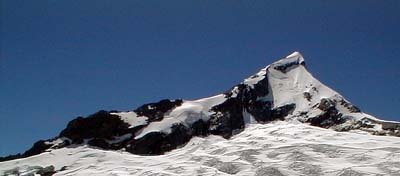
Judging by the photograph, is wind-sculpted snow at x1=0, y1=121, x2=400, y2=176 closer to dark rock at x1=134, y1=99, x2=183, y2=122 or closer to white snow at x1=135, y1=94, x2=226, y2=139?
white snow at x1=135, y1=94, x2=226, y2=139

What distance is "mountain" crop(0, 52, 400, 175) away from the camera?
109812 mm

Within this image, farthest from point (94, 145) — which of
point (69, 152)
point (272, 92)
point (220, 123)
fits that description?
point (272, 92)

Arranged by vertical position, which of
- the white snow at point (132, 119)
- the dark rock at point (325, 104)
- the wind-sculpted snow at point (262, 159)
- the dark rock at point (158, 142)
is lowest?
the wind-sculpted snow at point (262, 159)

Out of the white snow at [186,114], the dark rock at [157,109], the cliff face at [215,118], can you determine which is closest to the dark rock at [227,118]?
the cliff face at [215,118]

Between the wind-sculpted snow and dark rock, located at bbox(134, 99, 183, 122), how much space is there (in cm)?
2448

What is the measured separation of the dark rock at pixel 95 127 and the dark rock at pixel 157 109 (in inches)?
399

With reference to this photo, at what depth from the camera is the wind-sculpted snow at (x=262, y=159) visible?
104 meters

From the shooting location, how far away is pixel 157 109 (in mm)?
175375

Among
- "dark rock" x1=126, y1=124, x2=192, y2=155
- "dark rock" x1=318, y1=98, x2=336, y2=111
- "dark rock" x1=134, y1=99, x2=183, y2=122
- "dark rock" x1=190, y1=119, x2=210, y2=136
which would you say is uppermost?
"dark rock" x1=134, y1=99, x2=183, y2=122

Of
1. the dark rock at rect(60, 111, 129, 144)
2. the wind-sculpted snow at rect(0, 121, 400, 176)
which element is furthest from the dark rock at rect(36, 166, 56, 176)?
the dark rock at rect(60, 111, 129, 144)

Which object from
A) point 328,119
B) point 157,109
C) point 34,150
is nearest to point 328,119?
point 328,119

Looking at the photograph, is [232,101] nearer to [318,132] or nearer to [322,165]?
[318,132]

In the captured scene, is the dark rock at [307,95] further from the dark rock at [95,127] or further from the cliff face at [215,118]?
the dark rock at [95,127]

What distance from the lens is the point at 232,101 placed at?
176 m
